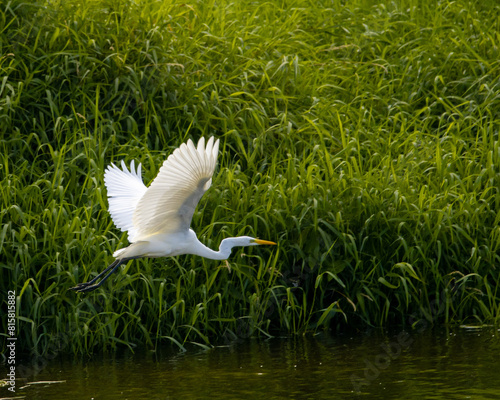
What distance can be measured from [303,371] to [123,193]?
1.84 m

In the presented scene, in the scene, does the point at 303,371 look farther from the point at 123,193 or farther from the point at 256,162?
the point at 256,162

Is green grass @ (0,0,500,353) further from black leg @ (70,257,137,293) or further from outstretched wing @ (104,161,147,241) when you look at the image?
outstretched wing @ (104,161,147,241)

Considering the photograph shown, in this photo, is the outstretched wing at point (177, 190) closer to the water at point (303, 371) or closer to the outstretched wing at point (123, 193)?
the outstretched wing at point (123, 193)

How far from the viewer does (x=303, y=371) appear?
506 cm

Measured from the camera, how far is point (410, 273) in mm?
5879

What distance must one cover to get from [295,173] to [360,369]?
7.09 feet

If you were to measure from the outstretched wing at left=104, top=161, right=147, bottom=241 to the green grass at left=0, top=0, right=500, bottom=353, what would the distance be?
0.28m

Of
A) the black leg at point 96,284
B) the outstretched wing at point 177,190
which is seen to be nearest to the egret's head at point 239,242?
the outstretched wing at point 177,190

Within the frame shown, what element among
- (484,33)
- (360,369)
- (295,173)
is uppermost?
(484,33)

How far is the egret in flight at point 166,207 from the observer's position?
437 centimetres

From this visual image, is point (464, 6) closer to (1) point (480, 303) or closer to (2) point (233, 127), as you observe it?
(2) point (233, 127)

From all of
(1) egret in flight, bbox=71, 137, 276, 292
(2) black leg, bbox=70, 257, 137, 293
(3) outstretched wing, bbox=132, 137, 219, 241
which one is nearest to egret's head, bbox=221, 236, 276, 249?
(1) egret in flight, bbox=71, 137, 276, 292


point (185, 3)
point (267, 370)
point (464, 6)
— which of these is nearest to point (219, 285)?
point (267, 370)

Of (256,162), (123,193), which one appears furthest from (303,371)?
(256,162)
